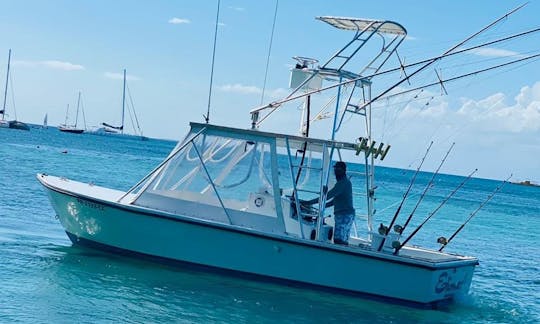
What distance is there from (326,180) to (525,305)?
5649mm

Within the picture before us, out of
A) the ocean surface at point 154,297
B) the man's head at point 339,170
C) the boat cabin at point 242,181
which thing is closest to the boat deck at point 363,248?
the boat cabin at point 242,181

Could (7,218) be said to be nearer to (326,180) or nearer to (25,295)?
(25,295)

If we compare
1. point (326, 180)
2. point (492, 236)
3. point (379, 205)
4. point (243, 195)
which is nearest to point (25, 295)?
point (243, 195)

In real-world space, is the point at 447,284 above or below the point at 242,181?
below

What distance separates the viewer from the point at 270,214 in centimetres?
1304

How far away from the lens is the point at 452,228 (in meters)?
35.2

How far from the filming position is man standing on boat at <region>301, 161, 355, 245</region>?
511 inches

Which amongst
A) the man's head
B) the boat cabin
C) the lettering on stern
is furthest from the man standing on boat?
the lettering on stern

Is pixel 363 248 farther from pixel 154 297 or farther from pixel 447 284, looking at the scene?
pixel 154 297

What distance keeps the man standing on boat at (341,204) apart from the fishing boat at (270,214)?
192 millimetres

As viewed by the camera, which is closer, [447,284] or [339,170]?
[339,170]

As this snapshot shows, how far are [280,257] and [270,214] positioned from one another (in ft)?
2.41

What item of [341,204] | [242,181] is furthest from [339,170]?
[242,181]

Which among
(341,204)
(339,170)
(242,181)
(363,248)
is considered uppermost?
(339,170)
